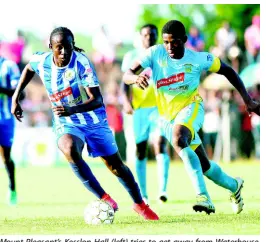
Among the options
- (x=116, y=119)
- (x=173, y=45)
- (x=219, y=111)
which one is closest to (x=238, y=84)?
(x=173, y=45)

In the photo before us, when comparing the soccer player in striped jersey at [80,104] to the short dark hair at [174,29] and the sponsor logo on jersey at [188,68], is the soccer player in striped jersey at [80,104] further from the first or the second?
the sponsor logo on jersey at [188,68]

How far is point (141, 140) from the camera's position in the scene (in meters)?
13.4

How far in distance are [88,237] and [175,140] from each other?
6.97ft

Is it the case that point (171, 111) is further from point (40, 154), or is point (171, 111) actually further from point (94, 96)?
point (40, 154)

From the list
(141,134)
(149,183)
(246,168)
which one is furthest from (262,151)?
(246,168)

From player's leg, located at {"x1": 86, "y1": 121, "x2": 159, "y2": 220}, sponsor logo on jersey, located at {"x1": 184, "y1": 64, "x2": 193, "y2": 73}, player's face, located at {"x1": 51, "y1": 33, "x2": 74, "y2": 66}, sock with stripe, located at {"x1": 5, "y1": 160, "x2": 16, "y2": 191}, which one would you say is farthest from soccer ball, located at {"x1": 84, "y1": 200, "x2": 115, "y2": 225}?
sock with stripe, located at {"x1": 5, "y1": 160, "x2": 16, "y2": 191}

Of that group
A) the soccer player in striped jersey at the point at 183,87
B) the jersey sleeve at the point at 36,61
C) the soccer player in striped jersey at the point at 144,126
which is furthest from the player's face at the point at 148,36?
the jersey sleeve at the point at 36,61

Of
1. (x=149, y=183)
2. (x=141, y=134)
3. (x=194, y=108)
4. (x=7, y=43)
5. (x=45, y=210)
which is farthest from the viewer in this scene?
(x=7, y=43)

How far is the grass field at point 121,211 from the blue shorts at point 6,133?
96 cm

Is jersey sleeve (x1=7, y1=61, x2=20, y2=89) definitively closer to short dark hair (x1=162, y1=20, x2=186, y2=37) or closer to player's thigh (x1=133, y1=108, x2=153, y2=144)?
player's thigh (x1=133, y1=108, x2=153, y2=144)

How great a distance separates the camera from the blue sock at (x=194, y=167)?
34.1ft

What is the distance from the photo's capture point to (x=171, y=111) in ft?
36.0

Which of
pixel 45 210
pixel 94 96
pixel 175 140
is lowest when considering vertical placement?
pixel 45 210

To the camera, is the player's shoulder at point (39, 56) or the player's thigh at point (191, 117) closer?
the player's shoulder at point (39, 56)
